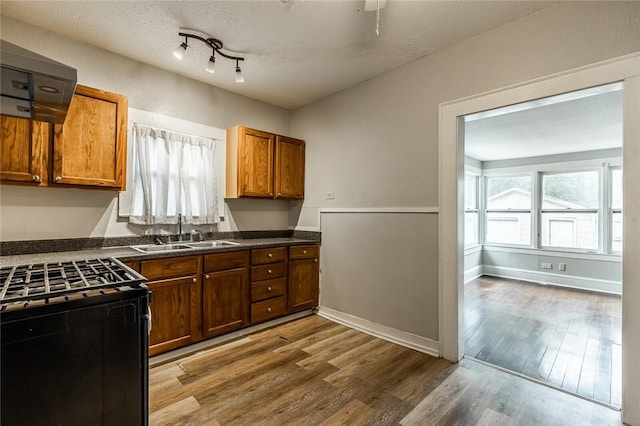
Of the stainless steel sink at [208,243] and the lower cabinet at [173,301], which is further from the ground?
the stainless steel sink at [208,243]

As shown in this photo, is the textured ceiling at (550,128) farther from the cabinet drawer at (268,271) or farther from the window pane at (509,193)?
the cabinet drawer at (268,271)

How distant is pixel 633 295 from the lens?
173 cm

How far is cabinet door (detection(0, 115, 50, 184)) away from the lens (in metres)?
2.00

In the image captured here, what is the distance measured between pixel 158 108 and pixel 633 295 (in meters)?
3.94

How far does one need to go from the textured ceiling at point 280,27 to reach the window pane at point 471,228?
13.9 ft

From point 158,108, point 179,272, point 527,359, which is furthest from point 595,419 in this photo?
point 158,108

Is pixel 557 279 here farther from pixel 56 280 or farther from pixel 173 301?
pixel 56 280

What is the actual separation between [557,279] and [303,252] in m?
4.98

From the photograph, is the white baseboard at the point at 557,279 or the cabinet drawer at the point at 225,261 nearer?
the cabinet drawer at the point at 225,261

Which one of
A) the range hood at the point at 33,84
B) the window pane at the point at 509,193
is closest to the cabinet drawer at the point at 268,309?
the range hood at the point at 33,84

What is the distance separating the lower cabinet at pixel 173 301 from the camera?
233cm

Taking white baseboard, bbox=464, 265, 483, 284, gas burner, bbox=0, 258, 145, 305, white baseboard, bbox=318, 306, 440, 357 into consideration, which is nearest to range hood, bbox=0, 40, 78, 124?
gas burner, bbox=0, 258, 145, 305

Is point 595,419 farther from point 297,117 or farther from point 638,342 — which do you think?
point 297,117

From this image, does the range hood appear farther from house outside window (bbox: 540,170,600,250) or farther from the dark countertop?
house outside window (bbox: 540,170,600,250)
